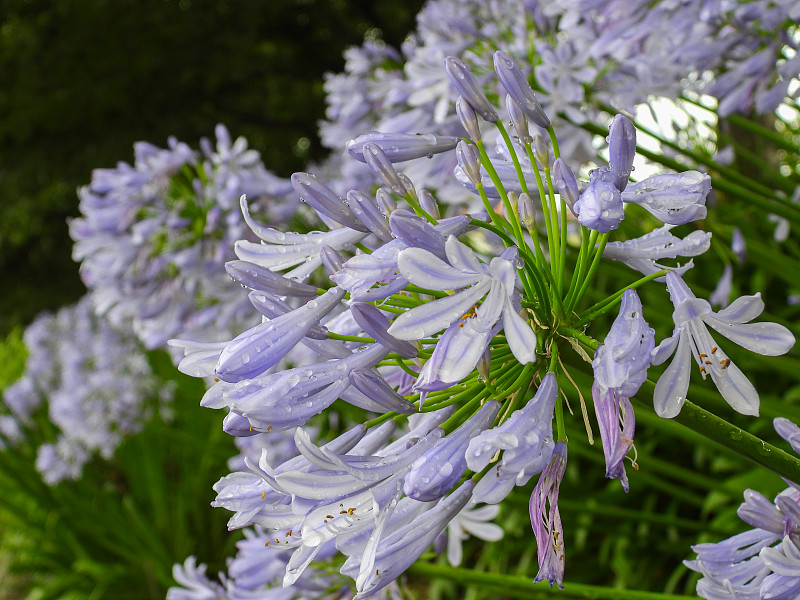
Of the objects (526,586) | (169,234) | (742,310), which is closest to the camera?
(742,310)

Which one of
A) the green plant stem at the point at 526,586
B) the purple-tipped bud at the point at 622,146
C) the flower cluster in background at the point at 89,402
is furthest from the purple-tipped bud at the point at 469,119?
the flower cluster in background at the point at 89,402

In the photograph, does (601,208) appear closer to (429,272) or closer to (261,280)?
(429,272)

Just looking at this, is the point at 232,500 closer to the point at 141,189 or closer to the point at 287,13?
the point at 141,189

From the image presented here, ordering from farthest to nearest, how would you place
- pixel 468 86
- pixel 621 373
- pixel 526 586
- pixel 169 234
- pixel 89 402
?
1. pixel 89 402
2. pixel 169 234
3. pixel 526 586
4. pixel 468 86
5. pixel 621 373

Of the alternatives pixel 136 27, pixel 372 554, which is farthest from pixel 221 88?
pixel 372 554

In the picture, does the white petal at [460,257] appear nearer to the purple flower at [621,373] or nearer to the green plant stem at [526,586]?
the purple flower at [621,373]

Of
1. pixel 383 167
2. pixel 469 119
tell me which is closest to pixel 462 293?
pixel 383 167

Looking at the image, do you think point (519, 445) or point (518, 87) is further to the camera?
point (518, 87)
